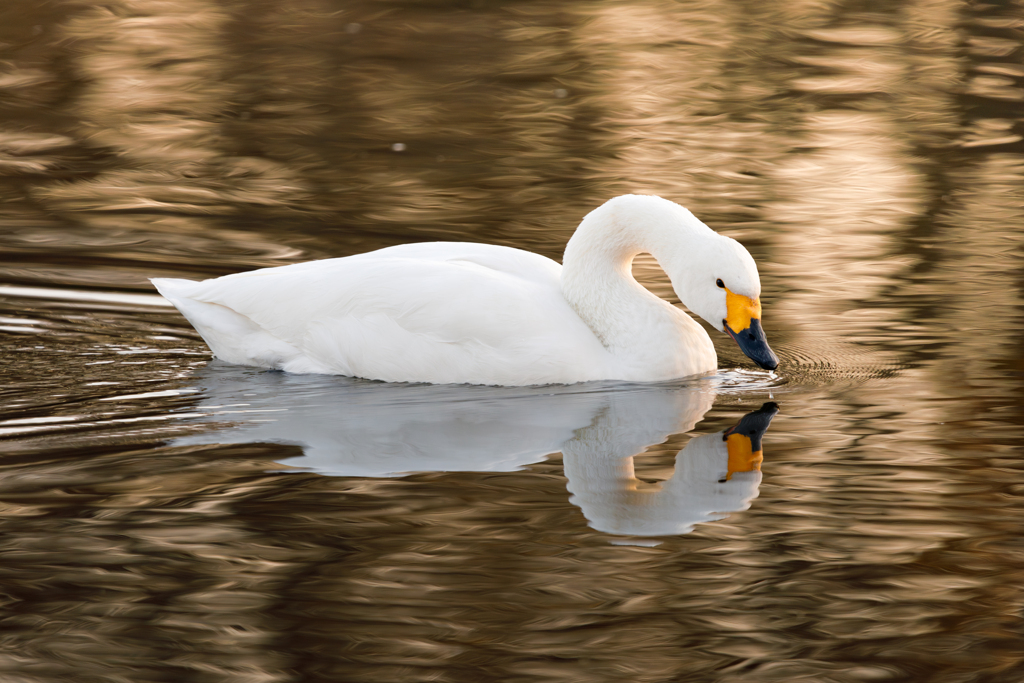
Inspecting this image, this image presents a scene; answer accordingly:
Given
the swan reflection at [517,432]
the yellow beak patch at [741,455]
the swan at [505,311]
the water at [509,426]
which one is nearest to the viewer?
the water at [509,426]

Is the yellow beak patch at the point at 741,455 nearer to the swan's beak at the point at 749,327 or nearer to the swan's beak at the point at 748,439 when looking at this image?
the swan's beak at the point at 748,439

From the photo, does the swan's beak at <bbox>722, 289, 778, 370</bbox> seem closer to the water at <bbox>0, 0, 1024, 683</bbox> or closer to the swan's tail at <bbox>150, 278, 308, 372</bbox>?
the water at <bbox>0, 0, 1024, 683</bbox>

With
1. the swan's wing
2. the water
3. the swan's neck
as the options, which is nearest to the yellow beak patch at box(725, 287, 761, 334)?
the swan's neck

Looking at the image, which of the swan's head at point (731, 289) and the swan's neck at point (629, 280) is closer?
the swan's head at point (731, 289)

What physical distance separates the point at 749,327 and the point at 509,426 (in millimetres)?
1372

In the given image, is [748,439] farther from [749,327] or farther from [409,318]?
[409,318]

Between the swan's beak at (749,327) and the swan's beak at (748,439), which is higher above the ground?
the swan's beak at (749,327)

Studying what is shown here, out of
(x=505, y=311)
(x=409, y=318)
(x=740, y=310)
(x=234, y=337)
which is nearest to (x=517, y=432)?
(x=505, y=311)

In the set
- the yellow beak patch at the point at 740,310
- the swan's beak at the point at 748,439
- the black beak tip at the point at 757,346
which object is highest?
the yellow beak patch at the point at 740,310

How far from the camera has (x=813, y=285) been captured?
8.80 meters

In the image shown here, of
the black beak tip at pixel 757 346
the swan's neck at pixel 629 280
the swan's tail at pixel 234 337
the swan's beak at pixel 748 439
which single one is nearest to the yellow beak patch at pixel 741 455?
the swan's beak at pixel 748 439

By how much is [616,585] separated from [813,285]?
4912 mm

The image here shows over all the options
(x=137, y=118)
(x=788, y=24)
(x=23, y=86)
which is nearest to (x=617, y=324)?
(x=137, y=118)

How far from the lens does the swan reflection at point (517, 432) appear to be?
17.0ft
